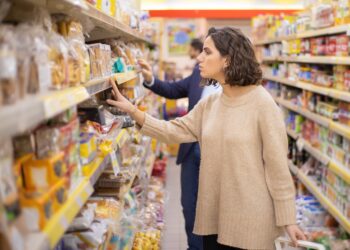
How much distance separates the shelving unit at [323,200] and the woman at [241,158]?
4.82 ft

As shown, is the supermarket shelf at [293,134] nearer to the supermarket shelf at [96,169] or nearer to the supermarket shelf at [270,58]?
the supermarket shelf at [270,58]

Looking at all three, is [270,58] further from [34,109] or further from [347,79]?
[34,109]

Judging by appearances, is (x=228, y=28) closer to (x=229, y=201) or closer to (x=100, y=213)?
(x=229, y=201)

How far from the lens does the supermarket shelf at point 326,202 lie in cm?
354

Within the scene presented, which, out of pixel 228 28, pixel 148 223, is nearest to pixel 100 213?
pixel 228 28

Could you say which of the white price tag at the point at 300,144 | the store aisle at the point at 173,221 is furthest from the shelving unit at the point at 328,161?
the store aisle at the point at 173,221

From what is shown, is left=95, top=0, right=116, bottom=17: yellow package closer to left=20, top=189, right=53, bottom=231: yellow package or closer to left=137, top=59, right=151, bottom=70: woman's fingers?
left=137, top=59, right=151, bottom=70: woman's fingers

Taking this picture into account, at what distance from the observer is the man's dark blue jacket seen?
3844 mm

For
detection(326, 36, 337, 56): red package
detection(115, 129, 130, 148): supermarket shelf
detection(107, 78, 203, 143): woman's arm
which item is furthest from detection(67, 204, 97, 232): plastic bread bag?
detection(326, 36, 337, 56): red package

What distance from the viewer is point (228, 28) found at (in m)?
2.40

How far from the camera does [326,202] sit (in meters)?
4.03

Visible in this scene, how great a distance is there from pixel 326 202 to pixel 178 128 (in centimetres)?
208

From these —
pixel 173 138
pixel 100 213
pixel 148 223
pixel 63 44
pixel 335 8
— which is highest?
pixel 335 8

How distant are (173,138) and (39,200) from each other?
4.76 feet
